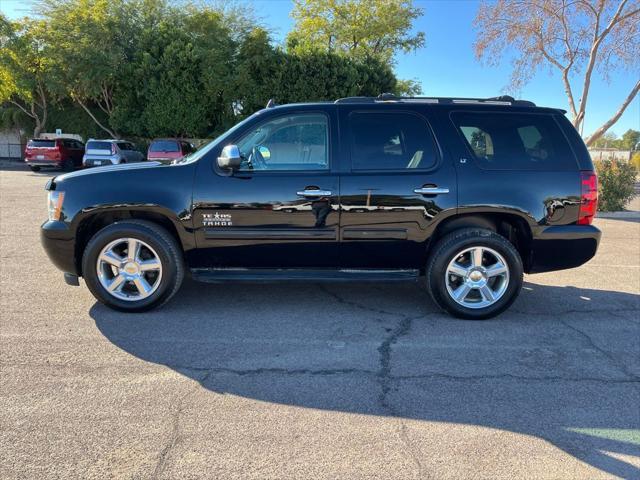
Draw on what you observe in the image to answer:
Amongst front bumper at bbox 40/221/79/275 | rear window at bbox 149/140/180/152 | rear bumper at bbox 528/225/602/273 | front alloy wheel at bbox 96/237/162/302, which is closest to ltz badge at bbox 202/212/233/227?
front alloy wheel at bbox 96/237/162/302

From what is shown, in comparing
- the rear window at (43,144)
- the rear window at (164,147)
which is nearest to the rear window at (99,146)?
the rear window at (164,147)

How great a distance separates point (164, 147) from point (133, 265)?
1740cm

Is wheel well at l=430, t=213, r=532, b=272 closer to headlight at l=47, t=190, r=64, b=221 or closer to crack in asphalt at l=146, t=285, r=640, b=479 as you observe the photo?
crack in asphalt at l=146, t=285, r=640, b=479

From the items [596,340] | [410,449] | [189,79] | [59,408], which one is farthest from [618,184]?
[189,79]

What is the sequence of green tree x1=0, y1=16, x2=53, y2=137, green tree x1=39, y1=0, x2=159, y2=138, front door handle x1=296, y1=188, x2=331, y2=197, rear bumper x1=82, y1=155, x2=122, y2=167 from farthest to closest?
green tree x1=0, y1=16, x2=53, y2=137, green tree x1=39, y1=0, x2=159, y2=138, rear bumper x1=82, y1=155, x2=122, y2=167, front door handle x1=296, y1=188, x2=331, y2=197

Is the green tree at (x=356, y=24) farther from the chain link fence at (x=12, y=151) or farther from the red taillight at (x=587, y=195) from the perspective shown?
the red taillight at (x=587, y=195)

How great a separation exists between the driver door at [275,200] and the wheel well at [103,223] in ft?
1.19

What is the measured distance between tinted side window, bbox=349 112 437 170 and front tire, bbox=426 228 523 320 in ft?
2.63

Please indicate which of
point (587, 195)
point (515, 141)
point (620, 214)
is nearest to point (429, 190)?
point (515, 141)

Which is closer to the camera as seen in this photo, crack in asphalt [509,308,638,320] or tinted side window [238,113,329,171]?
tinted side window [238,113,329,171]

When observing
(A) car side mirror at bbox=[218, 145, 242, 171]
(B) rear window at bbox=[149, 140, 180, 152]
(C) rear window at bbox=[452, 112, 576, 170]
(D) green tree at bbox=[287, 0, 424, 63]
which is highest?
(D) green tree at bbox=[287, 0, 424, 63]

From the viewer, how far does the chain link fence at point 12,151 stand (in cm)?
3566

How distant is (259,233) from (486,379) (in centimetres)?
227

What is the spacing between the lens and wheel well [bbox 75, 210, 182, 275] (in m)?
4.50
